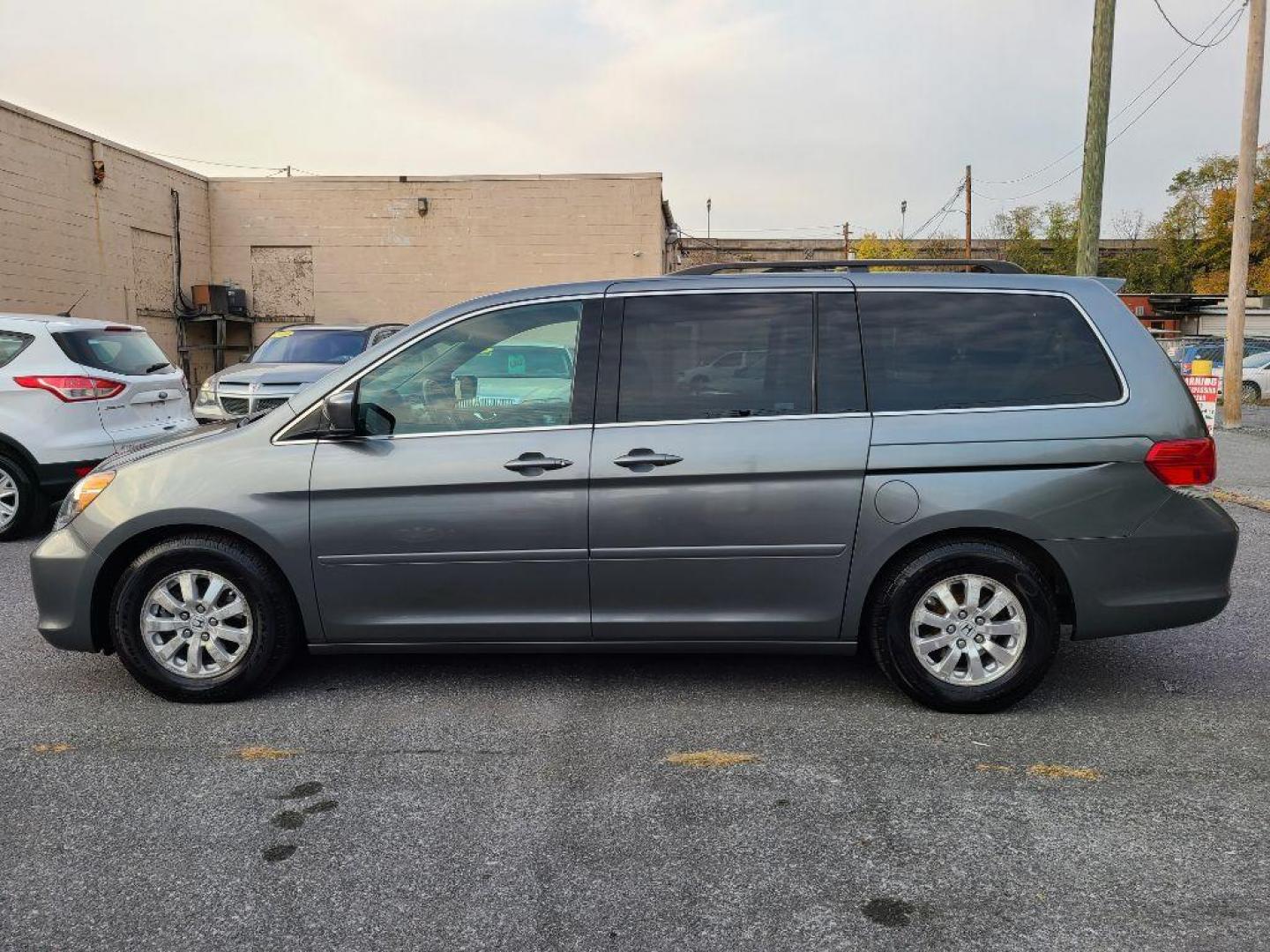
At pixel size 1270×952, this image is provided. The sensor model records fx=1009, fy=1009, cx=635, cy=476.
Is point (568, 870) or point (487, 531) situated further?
point (487, 531)

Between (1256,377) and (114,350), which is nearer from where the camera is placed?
(114,350)

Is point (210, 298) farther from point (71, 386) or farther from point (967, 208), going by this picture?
point (967, 208)

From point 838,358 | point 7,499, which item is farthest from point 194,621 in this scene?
point 7,499

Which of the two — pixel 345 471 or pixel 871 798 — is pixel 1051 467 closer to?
pixel 871 798

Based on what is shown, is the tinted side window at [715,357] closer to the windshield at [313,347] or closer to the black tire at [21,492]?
the black tire at [21,492]

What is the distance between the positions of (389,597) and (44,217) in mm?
17282

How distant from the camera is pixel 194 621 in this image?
4.30 m

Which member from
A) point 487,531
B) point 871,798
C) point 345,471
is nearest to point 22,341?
point 345,471

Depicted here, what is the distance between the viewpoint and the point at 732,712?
13.8 ft

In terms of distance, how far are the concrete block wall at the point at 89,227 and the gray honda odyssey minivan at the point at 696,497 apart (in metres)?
15.7

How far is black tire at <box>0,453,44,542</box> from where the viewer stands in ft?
25.8

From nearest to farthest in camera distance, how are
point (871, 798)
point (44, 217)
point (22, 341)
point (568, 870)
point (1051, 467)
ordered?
point (568, 870)
point (871, 798)
point (1051, 467)
point (22, 341)
point (44, 217)

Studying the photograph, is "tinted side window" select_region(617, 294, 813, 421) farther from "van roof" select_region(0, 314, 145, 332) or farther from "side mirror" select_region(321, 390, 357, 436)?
"van roof" select_region(0, 314, 145, 332)

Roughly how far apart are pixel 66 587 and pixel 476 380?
1959 mm
